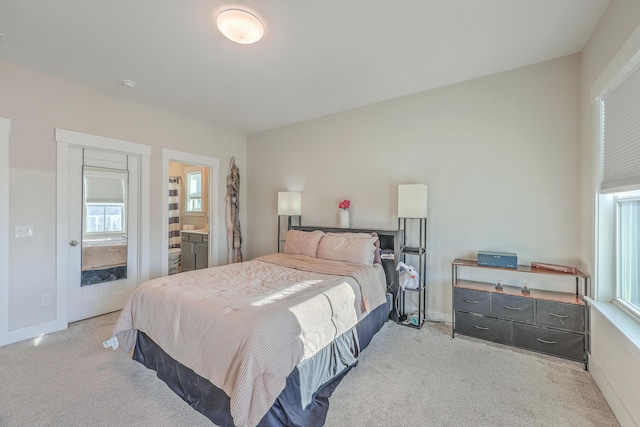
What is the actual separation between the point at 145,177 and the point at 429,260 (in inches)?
151

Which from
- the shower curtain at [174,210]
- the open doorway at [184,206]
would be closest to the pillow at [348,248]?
the open doorway at [184,206]

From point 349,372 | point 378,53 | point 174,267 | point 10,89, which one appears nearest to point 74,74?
point 10,89

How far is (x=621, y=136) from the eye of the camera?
1837 millimetres

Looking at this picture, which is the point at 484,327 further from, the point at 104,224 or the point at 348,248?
the point at 104,224

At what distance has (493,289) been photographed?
105 inches

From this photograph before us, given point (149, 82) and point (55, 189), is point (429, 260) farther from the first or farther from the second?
point (55, 189)

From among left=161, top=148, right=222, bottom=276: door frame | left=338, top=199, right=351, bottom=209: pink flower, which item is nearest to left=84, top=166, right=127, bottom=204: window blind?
left=161, top=148, right=222, bottom=276: door frame

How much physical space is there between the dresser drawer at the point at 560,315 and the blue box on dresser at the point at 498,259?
37cm

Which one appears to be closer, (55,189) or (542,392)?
(542,392)

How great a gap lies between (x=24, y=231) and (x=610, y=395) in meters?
5.13

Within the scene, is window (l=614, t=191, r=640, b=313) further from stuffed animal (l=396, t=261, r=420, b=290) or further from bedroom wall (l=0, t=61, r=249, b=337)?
bedroom wall (l=0, t=61, r=249, b=337)

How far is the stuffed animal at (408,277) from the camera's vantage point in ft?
10.1

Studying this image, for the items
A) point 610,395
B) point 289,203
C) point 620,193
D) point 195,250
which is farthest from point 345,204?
point 195,250

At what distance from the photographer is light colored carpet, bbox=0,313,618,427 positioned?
67.0 inches
